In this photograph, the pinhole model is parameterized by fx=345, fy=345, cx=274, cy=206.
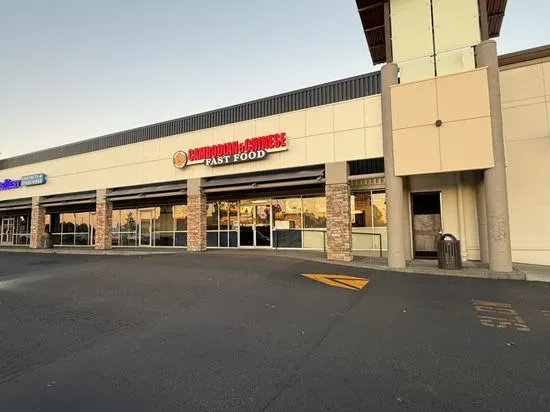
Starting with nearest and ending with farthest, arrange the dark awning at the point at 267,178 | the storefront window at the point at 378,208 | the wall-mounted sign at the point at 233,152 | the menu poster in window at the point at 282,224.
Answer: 1. the dark awning at the point at 267,178
2. the wall-mounted sign at the point at 233,152
3. the storefront window at the point at 378,208
4. the menu poster in window at the point at 282,224

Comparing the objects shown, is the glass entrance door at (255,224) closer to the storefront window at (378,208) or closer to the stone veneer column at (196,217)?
the stone veneer column at (196,217)

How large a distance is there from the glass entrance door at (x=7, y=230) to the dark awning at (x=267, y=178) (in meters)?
23.5

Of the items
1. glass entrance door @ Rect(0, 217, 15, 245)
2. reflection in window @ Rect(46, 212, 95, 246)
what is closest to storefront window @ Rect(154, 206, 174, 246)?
reflection in window @ Rect(46, 212, 95, 246)

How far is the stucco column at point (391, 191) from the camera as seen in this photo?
1097 cm

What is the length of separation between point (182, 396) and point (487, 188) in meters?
10.1

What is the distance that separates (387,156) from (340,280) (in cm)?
467

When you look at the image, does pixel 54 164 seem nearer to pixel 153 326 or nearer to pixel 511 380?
pixel 153 326

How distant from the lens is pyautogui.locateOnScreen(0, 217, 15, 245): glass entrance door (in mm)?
29578

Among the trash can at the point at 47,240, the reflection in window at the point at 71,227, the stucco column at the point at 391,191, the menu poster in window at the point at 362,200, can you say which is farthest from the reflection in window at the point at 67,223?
the stucco column at the point at 391,191

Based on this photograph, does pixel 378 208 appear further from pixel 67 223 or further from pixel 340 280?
pixel 67 223

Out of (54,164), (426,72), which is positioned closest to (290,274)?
(426,72)

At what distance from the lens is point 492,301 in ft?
22.6

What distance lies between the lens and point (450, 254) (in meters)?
10.5

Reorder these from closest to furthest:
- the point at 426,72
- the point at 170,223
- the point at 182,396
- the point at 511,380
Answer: the point at 182,396 → the point at 511,380 → the point at 426,72 → the point at 170,223
